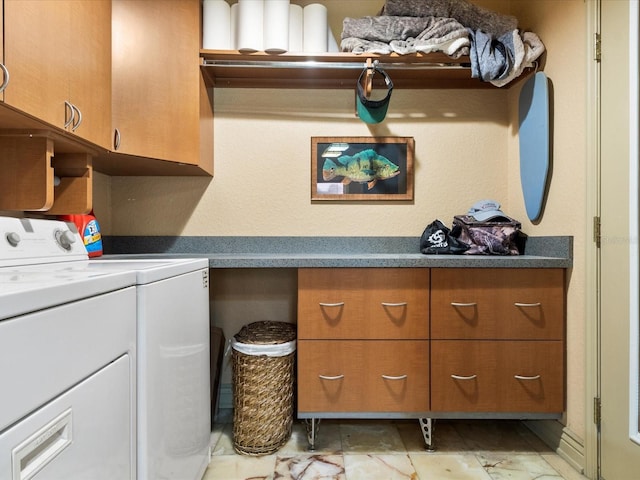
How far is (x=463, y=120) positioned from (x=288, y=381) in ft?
5.79

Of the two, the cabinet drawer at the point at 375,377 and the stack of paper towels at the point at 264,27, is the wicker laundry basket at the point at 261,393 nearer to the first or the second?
→ the cabinet drawer at the point at 375,377

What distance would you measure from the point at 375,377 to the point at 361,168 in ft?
3.80

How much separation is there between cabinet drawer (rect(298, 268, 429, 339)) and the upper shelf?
107 centimetres

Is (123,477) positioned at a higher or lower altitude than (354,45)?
lower

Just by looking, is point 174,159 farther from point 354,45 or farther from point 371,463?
point 371,463

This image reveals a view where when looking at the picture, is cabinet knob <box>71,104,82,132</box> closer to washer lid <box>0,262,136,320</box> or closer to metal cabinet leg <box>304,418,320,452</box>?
washer lid <box>0,262,136,320</box>

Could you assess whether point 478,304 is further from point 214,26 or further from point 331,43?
point 214,26

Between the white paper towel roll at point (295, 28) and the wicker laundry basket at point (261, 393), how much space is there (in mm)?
1494

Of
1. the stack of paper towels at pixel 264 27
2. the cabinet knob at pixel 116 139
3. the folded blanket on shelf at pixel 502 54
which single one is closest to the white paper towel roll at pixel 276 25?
the stack of paper towels at pixel 264 27

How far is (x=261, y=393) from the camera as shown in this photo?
1731 mm

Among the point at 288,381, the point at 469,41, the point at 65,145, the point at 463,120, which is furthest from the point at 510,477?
the point at 65,145

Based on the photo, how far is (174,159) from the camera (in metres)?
1.78

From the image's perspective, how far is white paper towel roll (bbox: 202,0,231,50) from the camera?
6.21ft

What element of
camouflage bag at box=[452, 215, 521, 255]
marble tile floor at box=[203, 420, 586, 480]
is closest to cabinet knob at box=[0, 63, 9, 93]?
marble tile floor at box=[203, 420, 586, 480]
